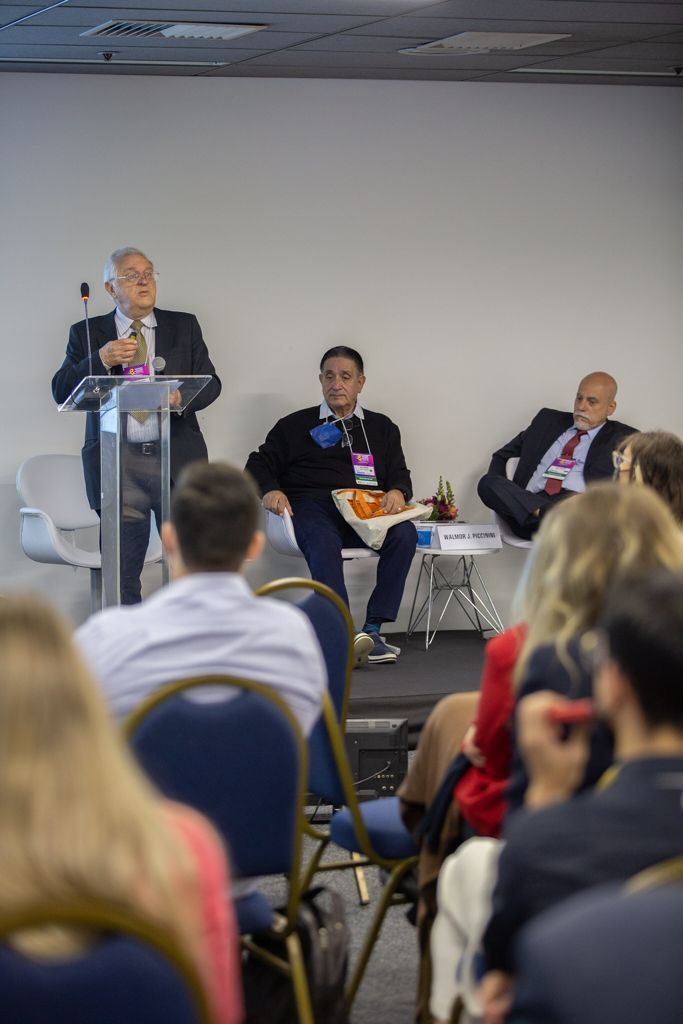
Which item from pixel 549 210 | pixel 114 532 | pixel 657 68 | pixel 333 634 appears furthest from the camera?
pixel 549 210

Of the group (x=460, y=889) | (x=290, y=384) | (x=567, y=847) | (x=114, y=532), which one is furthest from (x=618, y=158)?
(x=567, y=847)

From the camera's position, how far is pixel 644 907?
3.49 ft

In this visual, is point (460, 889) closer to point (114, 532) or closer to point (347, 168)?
point (114, 532)

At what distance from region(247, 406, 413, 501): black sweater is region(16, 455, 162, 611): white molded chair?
703mm

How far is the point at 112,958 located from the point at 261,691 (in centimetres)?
99

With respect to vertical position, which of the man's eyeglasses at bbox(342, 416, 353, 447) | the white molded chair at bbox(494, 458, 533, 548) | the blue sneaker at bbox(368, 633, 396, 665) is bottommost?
the blue sneaker at bbox(368, 633, 396, 665)

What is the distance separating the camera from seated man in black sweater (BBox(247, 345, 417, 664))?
642 centimetres

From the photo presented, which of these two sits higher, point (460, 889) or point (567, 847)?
point (567, 847)

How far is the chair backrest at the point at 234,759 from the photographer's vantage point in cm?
210

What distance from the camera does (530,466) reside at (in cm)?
709

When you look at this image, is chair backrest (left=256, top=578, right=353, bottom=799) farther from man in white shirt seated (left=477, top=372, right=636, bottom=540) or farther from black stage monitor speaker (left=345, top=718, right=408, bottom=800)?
man in white shirt seated (left=477, top=372, right=636, bottom=540)

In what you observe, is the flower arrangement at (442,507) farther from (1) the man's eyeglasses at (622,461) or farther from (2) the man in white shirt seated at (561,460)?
(1) the man's eyeglasses at (622,461)

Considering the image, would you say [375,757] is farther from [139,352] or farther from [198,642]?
[198,642]

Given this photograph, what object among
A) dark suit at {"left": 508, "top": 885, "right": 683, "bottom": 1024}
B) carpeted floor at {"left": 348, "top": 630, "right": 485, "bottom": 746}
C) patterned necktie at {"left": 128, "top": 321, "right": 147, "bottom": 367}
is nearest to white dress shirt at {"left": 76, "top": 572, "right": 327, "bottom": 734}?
dark suit at {"left": 508, "top": 885, "right": 683, "bottom": 1024}
